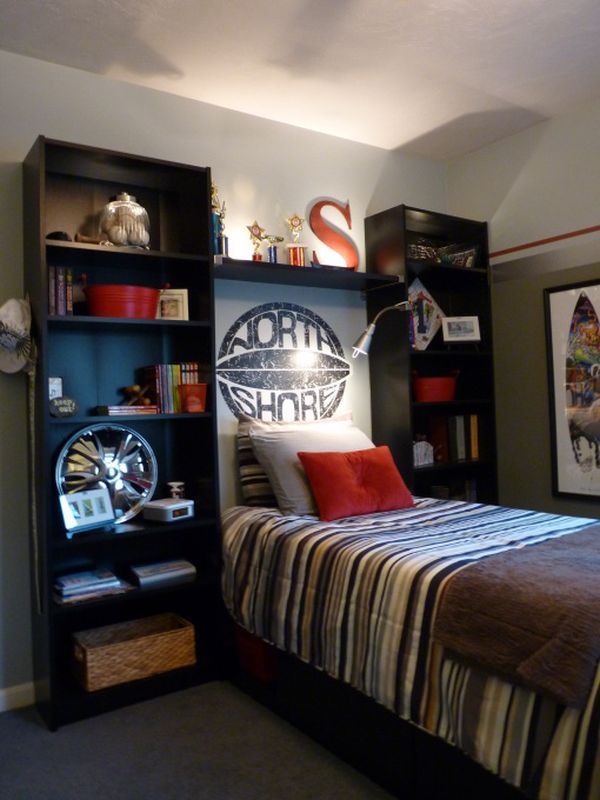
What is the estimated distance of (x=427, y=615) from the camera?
6.00ft

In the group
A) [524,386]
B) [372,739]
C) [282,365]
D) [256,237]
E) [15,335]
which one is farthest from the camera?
[524,386]

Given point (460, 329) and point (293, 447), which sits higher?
point (460, 329)

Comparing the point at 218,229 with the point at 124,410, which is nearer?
the point at 124,410

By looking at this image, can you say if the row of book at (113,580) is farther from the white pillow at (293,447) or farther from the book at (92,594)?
the white pillow at (293,447)

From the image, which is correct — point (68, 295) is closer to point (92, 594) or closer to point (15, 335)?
point (15, 335)

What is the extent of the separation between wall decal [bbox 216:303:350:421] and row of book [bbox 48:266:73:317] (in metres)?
0.85

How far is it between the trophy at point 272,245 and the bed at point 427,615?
1.09 m

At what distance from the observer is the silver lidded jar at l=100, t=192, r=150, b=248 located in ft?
8.81

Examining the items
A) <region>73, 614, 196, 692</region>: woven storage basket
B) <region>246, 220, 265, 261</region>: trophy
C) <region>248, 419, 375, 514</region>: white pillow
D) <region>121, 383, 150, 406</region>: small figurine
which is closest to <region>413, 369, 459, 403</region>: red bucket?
<region>248, 419, 375, 514</region>: white pillow

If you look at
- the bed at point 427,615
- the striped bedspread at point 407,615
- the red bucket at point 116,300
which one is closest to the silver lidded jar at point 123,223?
the red bucket at point 116,300

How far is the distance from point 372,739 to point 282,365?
190 cm

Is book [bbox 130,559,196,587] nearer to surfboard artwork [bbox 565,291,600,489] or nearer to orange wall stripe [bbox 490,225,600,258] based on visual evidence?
surfboard artwork [bbox 565,291,600,489]

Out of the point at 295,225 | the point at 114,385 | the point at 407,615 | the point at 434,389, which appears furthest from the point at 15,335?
the point at 434,389

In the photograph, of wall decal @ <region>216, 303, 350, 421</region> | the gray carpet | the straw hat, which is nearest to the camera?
the gray carpet
